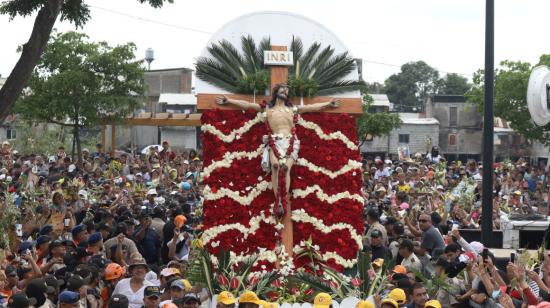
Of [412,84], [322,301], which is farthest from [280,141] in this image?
[412,84]

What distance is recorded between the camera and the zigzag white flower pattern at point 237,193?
11.8 meters

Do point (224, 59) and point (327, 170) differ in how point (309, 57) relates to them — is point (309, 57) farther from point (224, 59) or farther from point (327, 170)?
point (327, 170)

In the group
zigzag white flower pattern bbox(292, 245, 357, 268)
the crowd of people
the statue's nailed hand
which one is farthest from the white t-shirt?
the statue's nailed hand

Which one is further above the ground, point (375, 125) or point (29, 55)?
point (29, 55)

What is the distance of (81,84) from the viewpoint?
33281mm

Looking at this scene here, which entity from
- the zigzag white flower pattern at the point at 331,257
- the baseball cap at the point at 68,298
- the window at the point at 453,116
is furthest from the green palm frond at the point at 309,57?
the window at the point at 453,116

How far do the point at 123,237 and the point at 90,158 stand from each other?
1779 cm

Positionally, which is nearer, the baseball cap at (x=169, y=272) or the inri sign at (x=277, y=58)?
the baseball cap at (x=169, y=272)

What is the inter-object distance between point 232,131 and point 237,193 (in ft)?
2.46

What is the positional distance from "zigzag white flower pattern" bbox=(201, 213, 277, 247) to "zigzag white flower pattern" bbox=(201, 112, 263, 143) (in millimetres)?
1005

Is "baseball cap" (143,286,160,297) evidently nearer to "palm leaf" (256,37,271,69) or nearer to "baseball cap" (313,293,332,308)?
"baseball cap" (313,293,332,308)

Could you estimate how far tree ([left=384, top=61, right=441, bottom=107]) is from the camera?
84.9m

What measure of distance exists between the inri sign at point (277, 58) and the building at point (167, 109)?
37.0 metres

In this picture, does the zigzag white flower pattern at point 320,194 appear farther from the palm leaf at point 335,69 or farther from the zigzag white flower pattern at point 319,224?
the palm leaf at point 335,69
